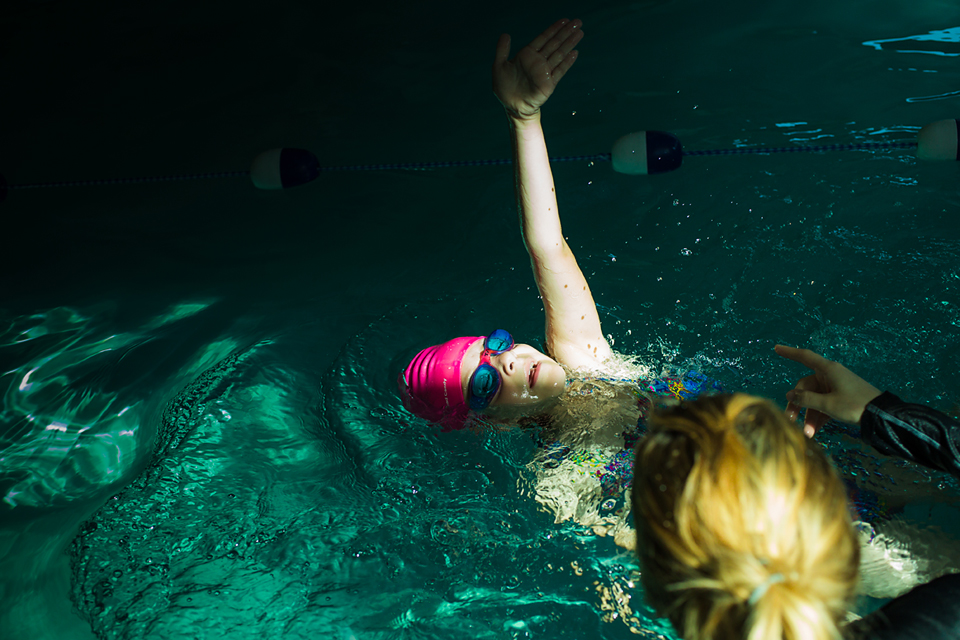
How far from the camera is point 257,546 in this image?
9.23 ft

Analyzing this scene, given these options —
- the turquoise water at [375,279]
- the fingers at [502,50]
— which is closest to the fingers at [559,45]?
the fingers at [502,50]

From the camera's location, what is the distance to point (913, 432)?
1.54m

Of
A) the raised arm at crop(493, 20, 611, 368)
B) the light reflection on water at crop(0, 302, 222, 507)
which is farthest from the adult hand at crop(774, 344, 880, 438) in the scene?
the light reflection on water at crop(0, 302, 222, 507)

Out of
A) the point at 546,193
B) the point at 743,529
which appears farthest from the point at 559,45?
the point at 743,529

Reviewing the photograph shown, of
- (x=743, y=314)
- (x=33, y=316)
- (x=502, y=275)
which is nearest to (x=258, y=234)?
(x=33, y=316)

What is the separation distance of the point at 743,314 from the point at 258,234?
10.4ft

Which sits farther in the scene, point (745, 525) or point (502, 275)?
point (502, 275)

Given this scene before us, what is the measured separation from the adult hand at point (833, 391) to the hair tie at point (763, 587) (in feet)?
3.11

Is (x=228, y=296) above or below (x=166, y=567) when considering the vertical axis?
above

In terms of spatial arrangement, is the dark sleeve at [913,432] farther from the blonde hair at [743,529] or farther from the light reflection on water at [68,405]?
the light reflection on water at [68,405]

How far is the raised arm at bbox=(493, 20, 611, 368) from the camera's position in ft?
7.26

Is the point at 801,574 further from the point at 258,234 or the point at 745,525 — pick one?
the point at 258,234

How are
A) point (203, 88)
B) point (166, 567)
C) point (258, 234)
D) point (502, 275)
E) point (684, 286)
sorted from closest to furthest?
point (166, 567), point (684, 286), point (502, 275), point (258, 234), point (203, 88)

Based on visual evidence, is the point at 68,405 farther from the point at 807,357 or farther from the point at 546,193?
the point at 807,357
